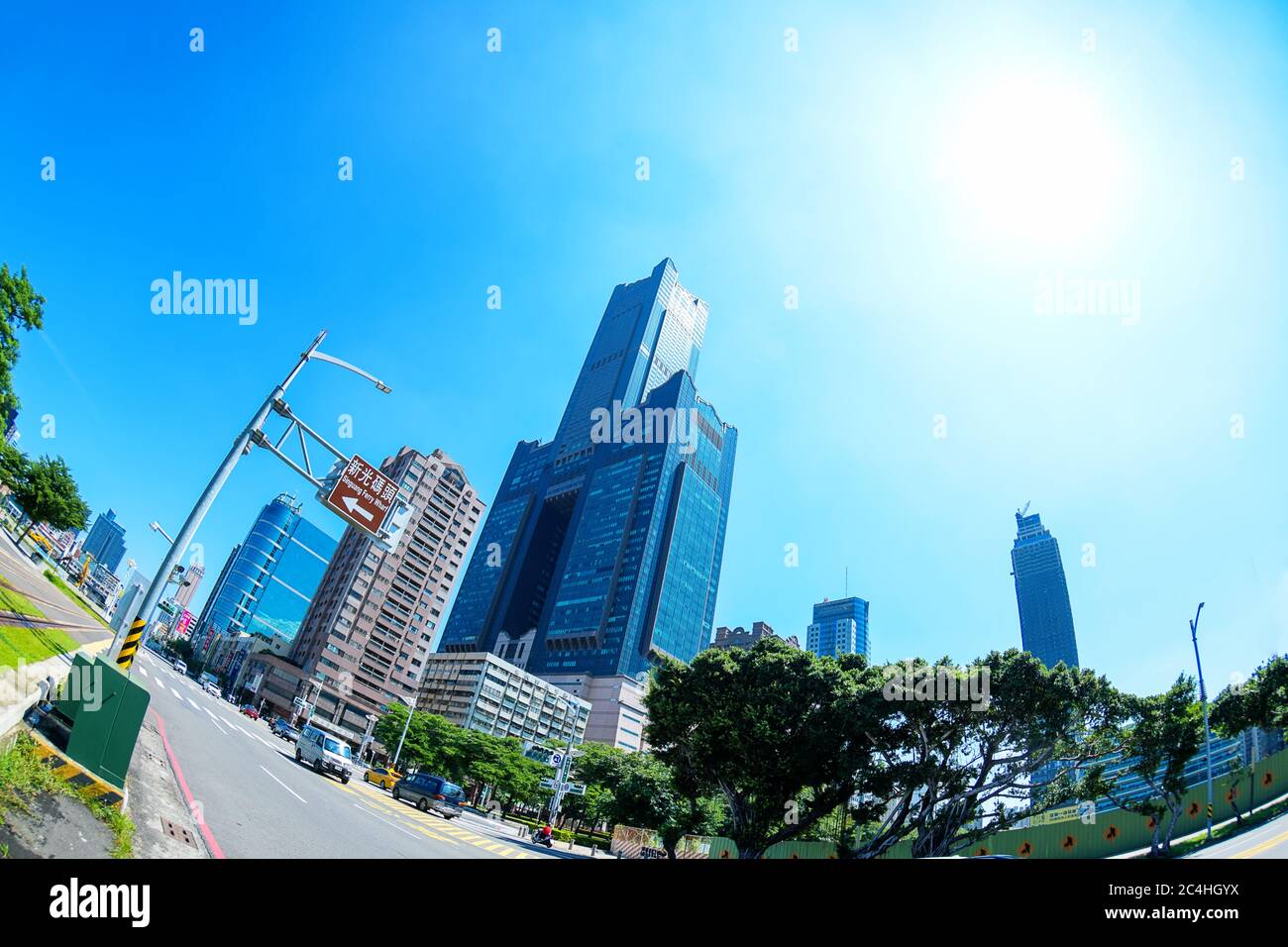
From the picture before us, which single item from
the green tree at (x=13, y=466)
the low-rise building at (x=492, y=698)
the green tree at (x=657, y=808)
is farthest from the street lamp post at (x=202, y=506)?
the low-rise building at (x=492, y=698)

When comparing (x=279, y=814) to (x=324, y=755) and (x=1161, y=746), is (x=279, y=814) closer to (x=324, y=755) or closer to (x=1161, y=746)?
(x=324, y=755)

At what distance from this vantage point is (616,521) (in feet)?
468

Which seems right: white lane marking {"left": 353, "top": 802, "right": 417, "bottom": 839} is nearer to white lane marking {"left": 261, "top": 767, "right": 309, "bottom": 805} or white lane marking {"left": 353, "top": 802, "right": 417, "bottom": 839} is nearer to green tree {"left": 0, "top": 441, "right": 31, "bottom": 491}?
white lane marking {"left": 261, "top": 767, "right": 309, "bottom": 805}

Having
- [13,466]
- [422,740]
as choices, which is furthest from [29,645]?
[422,740]

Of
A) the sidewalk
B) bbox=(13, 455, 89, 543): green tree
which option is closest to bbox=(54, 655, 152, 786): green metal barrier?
the sidewalk

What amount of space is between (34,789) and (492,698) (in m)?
96.1

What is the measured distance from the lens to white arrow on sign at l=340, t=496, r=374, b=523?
13227mm

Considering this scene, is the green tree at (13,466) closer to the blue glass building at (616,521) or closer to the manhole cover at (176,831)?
the manhole cover at (176,831)

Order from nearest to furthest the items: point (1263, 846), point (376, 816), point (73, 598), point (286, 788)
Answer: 1. point (286, 788)
2. point (376, 816)
3. point (1263, 846)
4. point (73, 598)

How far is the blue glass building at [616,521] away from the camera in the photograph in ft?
433

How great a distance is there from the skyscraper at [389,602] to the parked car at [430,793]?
64.8 m

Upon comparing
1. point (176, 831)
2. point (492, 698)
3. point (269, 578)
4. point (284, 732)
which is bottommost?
point (284, 732)
